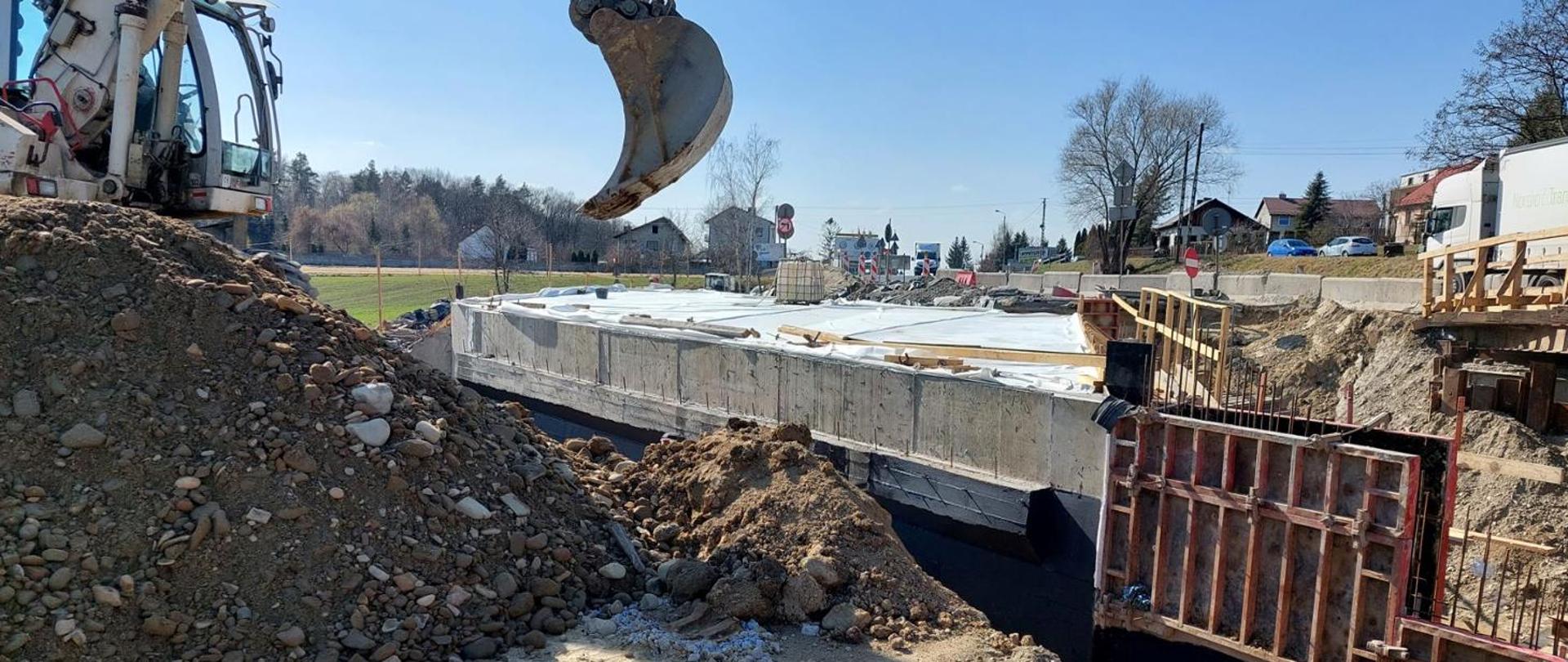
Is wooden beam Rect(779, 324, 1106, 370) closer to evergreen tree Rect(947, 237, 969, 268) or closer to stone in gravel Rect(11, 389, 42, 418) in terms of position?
stone in gravel Rect(11, 389, 42, 418)

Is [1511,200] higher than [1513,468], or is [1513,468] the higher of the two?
[1511,200]

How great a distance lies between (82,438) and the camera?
4398mm

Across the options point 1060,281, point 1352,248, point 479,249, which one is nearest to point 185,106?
point 1060,281

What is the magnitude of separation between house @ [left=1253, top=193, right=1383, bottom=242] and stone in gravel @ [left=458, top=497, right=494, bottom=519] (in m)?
48.4

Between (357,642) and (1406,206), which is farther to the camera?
(1406,206)

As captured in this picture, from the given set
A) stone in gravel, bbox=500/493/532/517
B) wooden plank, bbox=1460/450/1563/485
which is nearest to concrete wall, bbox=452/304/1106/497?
wooden plank, bbox=1460/450/1563/485

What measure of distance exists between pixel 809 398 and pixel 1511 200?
552 inches

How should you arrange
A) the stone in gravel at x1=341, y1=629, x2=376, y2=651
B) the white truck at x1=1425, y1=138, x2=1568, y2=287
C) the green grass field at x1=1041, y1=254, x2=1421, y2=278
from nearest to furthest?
the stone in gravel at x1=341, y1=629, x2=376, y2=651 → the white truck at x1=1425, y1=138, x2=1568, y2=287 → the green grass field at x1=1041, y1=254, x2=1421, y2=278

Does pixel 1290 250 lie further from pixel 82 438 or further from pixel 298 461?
pixel 82 438

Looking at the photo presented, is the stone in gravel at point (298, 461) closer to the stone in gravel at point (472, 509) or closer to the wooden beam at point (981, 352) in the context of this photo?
the stone in gravel at point (472, 509)

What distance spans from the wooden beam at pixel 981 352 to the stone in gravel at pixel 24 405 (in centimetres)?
736

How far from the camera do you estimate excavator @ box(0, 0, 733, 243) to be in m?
5.56

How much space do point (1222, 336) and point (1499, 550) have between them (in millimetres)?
3273

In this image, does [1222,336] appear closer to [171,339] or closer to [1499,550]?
[1499,550]
